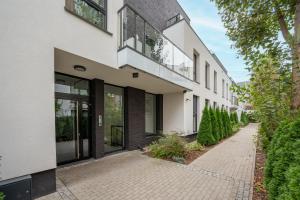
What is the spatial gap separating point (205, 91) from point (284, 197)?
12.2 metres

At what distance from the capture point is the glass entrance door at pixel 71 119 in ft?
19.5

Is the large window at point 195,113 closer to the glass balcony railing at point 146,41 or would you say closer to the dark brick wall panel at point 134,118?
the glass balcony railing at point 146,41

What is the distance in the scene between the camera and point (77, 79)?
6.65 m

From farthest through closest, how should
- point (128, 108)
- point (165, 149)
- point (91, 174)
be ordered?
point (128, 108)
point (165, 149)
point (91, 174)

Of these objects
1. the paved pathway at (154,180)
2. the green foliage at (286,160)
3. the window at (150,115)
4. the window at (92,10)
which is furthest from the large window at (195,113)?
the green foliage at (286,160)

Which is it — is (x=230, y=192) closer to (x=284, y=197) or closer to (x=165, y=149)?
(x=284, y=197)

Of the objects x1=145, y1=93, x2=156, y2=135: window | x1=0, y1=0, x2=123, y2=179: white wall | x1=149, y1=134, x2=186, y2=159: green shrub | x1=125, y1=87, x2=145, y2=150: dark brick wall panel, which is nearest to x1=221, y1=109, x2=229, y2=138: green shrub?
x1=145, y1=93, x2=156, y2=135: window

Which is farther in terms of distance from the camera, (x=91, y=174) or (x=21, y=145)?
(x=91, y=174)

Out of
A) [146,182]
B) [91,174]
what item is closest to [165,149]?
[146,182]

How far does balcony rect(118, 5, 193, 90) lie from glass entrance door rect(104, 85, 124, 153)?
2.52 metres

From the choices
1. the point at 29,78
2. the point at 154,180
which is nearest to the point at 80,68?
the point at 29,78

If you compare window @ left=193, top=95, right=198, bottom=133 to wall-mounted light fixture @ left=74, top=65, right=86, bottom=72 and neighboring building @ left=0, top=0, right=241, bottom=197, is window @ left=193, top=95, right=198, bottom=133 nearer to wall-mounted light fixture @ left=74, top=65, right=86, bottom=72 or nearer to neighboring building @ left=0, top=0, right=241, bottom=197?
neighboring building @ left=0, top=0, right=241, bottom=197

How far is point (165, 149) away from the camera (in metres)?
7.19

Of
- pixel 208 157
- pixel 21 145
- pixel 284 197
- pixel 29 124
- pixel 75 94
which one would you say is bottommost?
pixel 208 157
